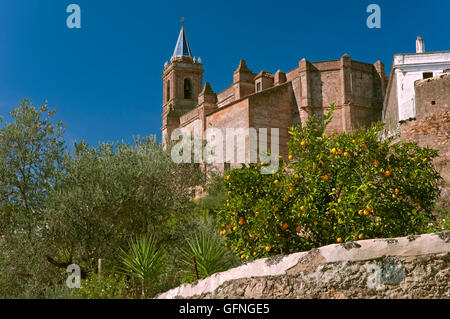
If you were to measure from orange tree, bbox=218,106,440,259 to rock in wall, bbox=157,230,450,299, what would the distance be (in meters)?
1.65

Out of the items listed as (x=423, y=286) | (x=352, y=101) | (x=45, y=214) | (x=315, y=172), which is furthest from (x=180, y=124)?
(x=423, y=286)

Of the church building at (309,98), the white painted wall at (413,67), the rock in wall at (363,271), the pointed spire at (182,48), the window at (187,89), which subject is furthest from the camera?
the pointed spire at (182,48)

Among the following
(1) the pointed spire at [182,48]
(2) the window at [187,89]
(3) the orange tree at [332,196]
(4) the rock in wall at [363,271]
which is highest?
(1) the pointed spire at [182,48]

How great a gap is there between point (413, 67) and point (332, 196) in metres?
23.9

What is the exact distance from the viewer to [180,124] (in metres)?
49.9

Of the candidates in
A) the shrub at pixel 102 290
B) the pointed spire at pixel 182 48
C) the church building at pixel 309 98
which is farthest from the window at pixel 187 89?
the shrub at pixel 102 290

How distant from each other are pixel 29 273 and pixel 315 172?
28.4 feet

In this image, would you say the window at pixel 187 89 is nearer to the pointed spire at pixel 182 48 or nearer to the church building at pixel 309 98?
the pointed spire at pixel 182 48

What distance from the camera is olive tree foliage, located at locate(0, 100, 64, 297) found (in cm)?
1241

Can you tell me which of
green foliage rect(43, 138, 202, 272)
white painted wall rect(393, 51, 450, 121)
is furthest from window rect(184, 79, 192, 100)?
green foliage rect(43, 138, 202, 272)

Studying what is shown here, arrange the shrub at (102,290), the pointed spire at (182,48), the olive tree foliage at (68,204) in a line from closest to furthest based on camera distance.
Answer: the shrub at (102,290) < the olive tree foliage at (68,204) < the pointed spire at (182,48)

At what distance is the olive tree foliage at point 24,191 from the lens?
489 inches

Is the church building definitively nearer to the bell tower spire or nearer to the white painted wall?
the white painted wall

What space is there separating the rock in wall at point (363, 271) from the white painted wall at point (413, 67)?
80.2ft
